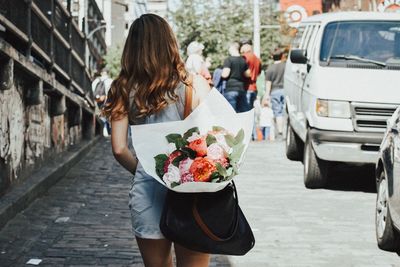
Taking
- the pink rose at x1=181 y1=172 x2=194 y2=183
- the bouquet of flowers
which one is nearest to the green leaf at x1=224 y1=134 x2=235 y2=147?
the bouquet of flowers

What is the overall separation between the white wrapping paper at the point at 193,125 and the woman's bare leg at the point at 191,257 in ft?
1.24

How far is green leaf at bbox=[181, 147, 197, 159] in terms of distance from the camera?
11.3 feet

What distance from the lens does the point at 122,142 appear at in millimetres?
3709

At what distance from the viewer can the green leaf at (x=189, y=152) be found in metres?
3.45

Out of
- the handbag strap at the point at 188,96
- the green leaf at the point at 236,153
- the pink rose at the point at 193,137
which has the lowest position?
the green leaf at the point at 236,153

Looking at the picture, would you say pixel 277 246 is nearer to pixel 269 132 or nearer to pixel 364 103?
pixel 364 103

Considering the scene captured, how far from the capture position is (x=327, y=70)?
952cm

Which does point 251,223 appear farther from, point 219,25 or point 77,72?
point 219,25

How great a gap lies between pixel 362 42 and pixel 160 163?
7.07 metres

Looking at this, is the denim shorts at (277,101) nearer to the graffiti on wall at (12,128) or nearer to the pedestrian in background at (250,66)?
the pedestrian in background at (250,66)

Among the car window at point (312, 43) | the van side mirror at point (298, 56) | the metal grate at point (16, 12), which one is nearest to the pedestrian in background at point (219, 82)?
the car window at point (312, 43)

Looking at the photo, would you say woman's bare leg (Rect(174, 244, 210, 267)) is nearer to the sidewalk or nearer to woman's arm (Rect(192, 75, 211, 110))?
woman's arm (Rect(192, 75, 211, 110))

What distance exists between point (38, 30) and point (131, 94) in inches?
254

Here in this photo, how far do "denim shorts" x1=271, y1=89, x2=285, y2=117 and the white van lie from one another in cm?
591
